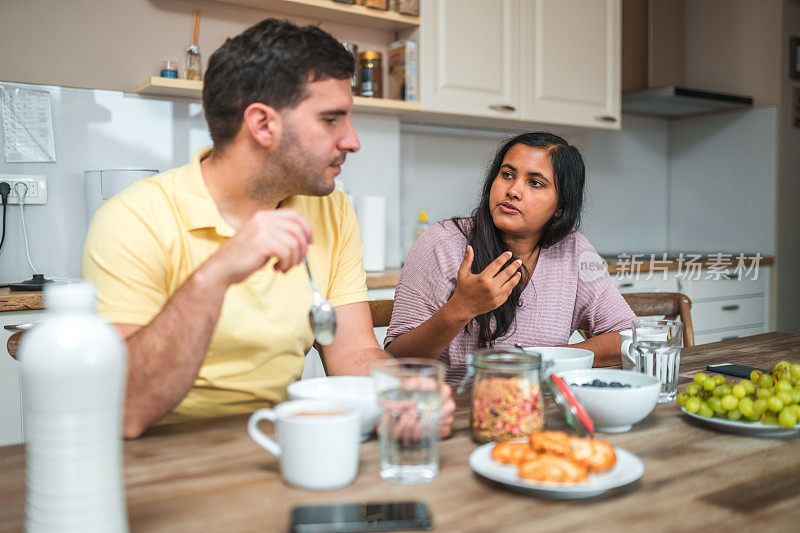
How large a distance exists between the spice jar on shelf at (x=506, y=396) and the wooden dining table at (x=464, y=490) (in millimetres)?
40

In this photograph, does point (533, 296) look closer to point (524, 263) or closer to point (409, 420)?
point (524, 263)

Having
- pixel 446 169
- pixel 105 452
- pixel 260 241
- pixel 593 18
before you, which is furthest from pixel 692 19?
pixel 105 452

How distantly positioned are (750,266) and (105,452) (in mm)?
3739

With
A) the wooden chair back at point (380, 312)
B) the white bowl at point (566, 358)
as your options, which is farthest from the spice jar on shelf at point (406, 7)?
the white bowl at point (566, 358)

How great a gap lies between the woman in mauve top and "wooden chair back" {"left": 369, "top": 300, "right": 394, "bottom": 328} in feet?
0.11

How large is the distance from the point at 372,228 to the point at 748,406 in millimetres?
2008

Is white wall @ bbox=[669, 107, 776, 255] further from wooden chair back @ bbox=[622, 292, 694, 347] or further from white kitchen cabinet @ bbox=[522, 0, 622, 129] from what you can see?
wooden chair back @ bbox=[622, 292, 694, 347]

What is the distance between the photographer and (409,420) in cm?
75

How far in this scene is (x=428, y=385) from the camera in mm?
760

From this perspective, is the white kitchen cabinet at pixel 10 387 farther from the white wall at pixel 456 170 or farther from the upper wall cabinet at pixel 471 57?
the upper wall cabinet at pixel 471 57

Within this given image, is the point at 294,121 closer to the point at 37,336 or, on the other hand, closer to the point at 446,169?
the point at 37,336

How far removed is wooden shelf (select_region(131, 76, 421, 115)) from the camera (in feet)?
7.65

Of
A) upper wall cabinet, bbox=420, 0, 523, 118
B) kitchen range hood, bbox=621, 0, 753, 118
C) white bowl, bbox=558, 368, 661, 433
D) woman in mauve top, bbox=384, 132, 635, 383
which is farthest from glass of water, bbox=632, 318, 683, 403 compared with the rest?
kitchen range hood, bbox=621, 0, 753, 118

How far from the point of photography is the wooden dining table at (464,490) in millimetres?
664
